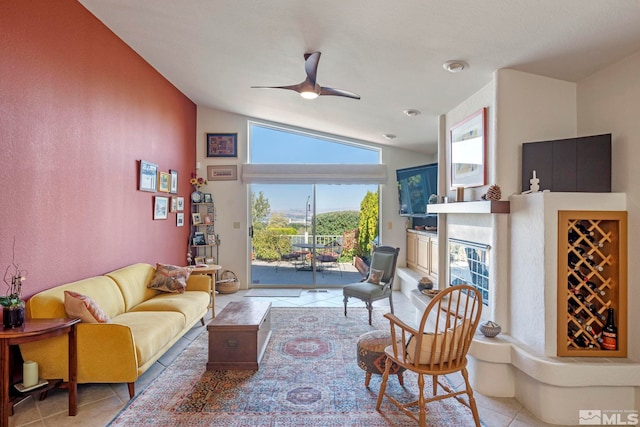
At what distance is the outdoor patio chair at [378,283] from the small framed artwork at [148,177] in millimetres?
2824

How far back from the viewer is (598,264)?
7.52ft

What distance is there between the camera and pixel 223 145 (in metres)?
5.78

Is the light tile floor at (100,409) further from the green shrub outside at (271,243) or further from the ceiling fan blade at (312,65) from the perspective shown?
the green shrub outside at (271,243)

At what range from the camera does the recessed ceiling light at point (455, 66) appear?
259cm

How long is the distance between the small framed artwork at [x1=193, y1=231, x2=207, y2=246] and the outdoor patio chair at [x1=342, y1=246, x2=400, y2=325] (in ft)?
8.76

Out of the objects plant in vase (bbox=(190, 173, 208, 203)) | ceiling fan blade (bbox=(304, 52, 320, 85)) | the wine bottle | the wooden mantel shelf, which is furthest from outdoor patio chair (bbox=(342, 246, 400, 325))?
plant in vase (bbox=(190, 173, 208, 203))

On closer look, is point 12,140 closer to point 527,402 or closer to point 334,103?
point 334,103

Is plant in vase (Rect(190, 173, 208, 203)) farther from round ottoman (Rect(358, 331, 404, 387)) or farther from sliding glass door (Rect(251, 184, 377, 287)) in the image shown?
round ottoman (Rect(358, 331, 404, 387))

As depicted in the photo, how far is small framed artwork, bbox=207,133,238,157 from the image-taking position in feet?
18.9

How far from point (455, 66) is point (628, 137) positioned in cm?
126

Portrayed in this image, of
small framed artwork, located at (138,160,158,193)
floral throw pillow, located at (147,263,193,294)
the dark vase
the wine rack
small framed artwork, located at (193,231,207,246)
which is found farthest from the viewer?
small framed artwork, located at (193,231,207,246)

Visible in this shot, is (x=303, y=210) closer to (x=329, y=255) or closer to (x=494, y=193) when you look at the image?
(x=329, y=255)

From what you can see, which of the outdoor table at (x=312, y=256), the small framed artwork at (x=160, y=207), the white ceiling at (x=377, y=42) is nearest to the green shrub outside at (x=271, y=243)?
the outdoor table at (x=312, y=256)

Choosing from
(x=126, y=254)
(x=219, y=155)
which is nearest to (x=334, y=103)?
(x=219, y=155)
